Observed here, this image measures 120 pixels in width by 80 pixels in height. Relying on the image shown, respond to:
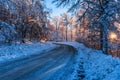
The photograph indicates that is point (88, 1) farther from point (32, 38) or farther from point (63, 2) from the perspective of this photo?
point (32, 38)

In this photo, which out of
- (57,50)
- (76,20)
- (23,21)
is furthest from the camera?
(23,21)

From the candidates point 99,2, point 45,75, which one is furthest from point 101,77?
point 99,2

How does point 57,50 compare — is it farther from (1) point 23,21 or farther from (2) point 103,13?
(2) point 103,13

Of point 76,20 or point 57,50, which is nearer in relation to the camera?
point 76,20

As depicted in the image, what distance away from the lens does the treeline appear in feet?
72.7

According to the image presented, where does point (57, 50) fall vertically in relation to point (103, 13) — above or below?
below

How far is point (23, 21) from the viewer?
30719mm

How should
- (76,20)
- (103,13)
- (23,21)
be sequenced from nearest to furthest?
1. (103,13)
2. (76,20)
3. (23,21)

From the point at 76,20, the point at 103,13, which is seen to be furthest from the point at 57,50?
the point at 103,13

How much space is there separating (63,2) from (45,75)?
35.7 feet

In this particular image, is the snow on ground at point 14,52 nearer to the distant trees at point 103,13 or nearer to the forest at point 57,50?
the forest at point 57,50

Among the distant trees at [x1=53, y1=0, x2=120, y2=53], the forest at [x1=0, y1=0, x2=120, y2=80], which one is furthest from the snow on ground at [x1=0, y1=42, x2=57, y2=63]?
the distant trees at [x1=53, y1=0, x2=120, y2=53]

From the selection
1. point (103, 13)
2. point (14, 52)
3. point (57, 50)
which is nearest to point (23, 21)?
point (57, 50)

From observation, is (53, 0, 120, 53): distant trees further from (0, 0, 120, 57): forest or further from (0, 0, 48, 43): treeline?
(0, 0, 48, 43): treeline
